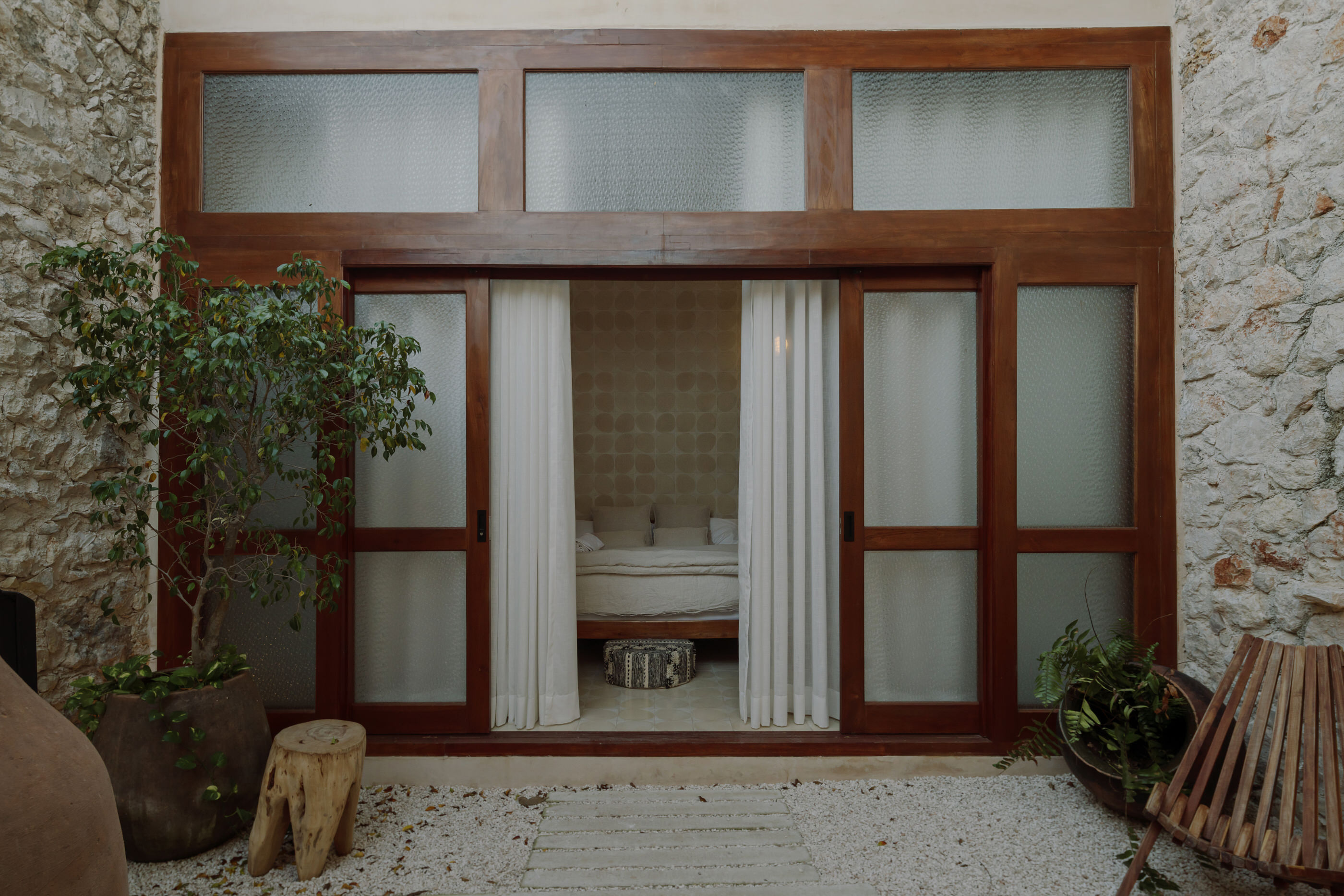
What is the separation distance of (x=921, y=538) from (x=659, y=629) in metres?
1.65

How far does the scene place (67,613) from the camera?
2.54 m

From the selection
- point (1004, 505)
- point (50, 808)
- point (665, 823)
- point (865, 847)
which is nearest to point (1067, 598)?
point (1004, 505)

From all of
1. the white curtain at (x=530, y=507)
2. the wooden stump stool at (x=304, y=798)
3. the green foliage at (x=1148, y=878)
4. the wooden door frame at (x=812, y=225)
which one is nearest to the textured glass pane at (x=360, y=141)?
the wooden door frame at (x=812, y=225)

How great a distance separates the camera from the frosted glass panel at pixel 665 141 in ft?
9.90

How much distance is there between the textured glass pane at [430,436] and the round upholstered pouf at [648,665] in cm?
134

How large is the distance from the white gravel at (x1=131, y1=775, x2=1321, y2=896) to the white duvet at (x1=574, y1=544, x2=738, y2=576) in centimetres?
140

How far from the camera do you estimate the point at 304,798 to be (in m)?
2.26

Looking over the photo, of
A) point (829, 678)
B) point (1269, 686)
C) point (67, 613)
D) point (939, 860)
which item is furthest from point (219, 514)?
point (1269, 686)

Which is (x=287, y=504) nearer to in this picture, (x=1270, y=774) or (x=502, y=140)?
(x=502, y=140)

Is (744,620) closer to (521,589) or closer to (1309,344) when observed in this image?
(521,589)

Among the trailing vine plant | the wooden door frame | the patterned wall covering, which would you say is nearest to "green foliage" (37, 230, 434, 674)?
the trailing vine plant

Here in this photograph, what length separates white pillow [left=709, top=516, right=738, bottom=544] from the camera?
5402 mm

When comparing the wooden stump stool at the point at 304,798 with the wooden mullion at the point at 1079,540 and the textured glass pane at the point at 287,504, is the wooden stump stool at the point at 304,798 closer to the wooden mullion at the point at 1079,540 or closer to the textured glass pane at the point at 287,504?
the textured glass pane at the point at 287,504

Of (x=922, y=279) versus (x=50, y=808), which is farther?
(x=922, y=279)
